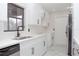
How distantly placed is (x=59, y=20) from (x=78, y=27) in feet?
7.26

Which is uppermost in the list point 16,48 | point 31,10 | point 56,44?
point 31,10

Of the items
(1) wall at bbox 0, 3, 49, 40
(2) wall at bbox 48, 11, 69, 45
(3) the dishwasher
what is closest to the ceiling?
(2) wall at bbox 48, 11, 69, 45

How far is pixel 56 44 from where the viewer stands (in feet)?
11.1

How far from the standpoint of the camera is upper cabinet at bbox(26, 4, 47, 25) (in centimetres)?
283

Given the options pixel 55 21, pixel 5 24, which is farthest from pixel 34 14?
pixel 5 24

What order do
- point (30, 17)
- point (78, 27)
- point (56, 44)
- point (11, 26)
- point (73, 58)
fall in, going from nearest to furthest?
point (73, 58) < point (78, 27) < point (11, 26) < point (30, 17) < point (56, 44)

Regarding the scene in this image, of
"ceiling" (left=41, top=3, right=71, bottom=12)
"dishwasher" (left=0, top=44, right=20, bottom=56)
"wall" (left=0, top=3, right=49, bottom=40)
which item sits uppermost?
"ceiling" (left=41, top=3, right=71, bottom=12)

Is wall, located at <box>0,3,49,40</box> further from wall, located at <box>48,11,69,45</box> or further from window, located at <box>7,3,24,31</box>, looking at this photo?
wall, located at <box>48,11,69,45</box>

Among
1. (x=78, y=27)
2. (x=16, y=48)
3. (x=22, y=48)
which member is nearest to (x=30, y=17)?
(x=22, y=48)

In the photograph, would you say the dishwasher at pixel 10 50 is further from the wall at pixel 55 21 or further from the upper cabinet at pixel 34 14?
the wall at pixel 55 21

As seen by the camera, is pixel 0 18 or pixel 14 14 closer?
pixel 0 18

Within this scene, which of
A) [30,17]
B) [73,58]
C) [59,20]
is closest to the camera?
[73,58]

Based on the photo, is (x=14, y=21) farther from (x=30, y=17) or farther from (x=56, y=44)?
(x=56, y=44)

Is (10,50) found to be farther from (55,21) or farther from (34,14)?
(55,21)
